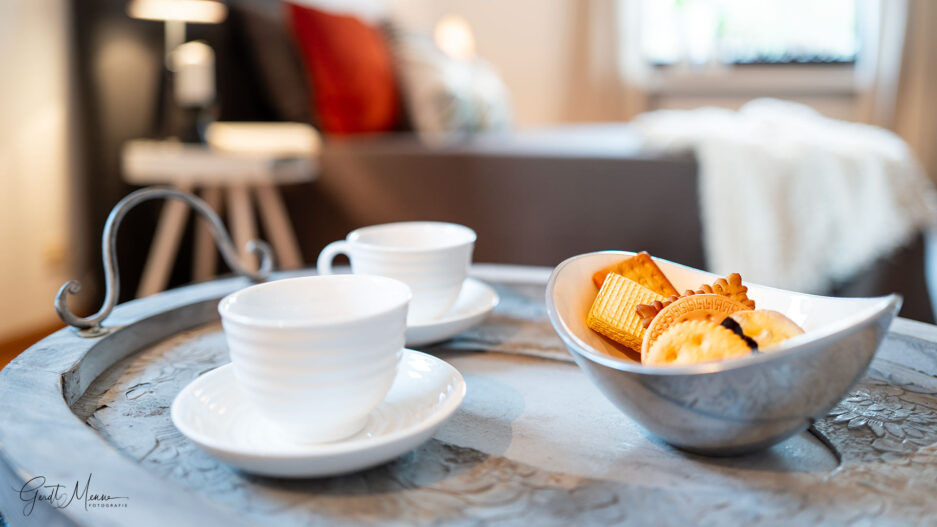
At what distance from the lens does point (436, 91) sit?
251 cm

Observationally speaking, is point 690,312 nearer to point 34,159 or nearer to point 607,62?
point 34,159

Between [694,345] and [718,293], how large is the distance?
0.10 meters

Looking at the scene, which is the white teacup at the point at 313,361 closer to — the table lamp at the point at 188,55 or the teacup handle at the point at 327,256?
the teacup handle at the point at 327,256

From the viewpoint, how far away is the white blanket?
74.4 inches

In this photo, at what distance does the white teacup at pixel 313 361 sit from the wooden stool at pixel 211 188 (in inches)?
65.5

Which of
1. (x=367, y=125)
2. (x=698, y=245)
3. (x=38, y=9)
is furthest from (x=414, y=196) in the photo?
(x=38, y=9)

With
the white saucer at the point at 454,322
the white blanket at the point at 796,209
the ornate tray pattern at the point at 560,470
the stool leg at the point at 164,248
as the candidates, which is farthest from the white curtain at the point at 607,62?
the ornate tray pattern at the point at 560,470

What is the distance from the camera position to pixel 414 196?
2.21 meters

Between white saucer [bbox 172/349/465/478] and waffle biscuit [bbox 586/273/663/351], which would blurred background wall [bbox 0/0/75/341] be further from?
waffle biscuit [bbox 586/273/663/351]

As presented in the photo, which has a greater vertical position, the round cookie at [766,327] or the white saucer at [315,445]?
the round cookie at [766,327]

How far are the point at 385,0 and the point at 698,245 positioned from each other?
294cm

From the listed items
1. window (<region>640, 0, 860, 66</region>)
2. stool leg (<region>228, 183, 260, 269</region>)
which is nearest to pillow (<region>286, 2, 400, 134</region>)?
stool leg (<region>228, 183, 260, 269</region>)

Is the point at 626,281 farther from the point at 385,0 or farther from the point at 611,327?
the point at 385,0

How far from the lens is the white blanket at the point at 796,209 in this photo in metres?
1.89
